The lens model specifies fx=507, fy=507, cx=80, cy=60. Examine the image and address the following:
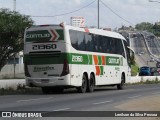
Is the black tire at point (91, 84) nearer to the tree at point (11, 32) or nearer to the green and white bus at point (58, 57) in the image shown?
the green and white bus at point (58, 57)

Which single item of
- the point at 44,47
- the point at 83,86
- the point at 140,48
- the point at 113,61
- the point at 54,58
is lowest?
the point at 83,86

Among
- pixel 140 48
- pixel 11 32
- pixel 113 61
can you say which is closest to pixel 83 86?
pixel 113 61

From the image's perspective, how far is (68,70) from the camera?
27.0 m

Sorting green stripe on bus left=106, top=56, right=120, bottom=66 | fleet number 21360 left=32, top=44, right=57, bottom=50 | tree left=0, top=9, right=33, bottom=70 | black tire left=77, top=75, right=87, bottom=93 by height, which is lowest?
black tire left=77, top=75, right=87, bottom=93

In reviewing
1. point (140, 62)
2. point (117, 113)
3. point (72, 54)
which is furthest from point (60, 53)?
point (140, 62)

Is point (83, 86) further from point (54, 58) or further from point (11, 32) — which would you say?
point (11, 32)

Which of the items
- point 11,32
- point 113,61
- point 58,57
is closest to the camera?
point 58,57

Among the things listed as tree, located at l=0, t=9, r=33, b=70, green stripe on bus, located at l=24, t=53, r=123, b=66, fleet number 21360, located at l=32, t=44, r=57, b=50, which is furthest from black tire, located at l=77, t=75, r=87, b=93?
tree, located at l=0, t=9, r=33, b=70

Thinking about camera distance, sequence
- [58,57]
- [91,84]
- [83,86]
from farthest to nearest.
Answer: [91,84]
[83,86]
[58,57]

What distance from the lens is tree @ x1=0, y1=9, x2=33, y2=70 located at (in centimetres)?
4753

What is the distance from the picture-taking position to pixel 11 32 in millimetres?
47625

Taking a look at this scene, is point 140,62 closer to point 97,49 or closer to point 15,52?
point 15,52

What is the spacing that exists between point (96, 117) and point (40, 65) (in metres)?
12.6

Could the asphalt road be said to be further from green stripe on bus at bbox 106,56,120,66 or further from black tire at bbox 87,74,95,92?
black tire at bbox 87,74,95,92
